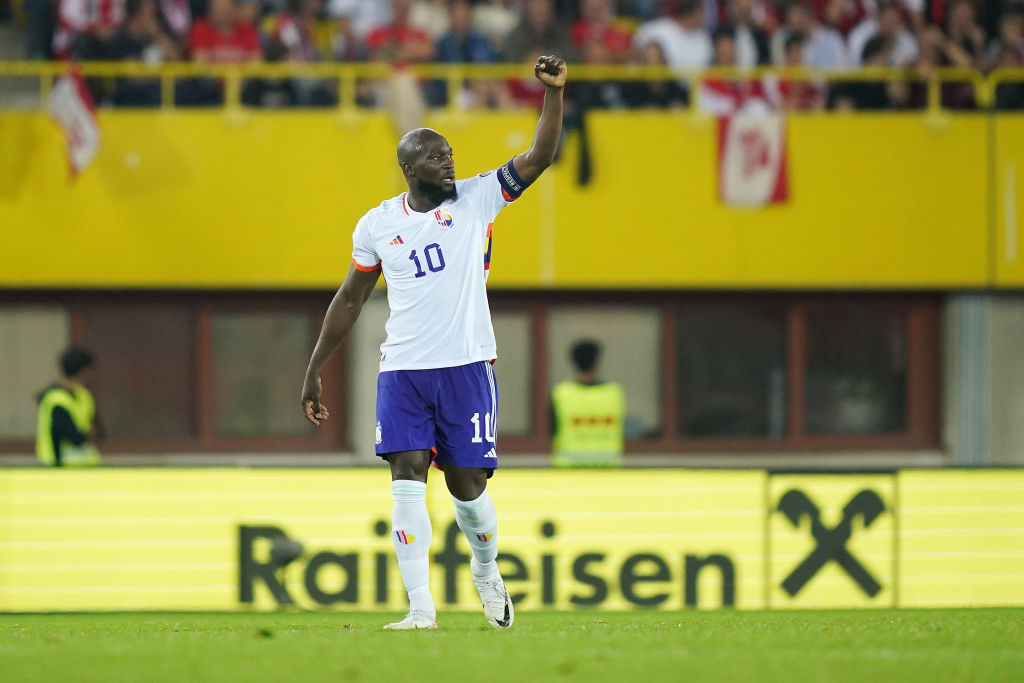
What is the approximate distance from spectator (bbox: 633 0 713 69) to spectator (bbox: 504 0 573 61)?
825 millimetres

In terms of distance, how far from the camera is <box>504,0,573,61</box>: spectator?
15625mm

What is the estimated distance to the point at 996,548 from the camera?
10211mm

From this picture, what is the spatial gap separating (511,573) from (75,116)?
7599 mm

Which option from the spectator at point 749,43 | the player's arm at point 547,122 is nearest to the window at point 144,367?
the spectator at point 749,43

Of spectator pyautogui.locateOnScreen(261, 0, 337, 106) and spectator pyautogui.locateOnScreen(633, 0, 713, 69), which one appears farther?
spectator pyautogui.locateOnScreen(633, 0, 713, 69)

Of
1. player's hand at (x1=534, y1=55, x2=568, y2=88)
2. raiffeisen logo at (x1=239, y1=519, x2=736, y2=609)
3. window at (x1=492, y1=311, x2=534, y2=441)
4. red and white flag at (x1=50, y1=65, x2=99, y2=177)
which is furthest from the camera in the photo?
window at (x1=492, y1=311, x2=534, y2=441)

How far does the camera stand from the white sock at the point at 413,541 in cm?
682

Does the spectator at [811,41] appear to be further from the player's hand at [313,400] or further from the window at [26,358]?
the player's hand at [313,400]

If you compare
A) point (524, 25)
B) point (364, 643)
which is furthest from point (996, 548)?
point (524, 25)

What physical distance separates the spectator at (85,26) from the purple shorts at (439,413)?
962 centimetres

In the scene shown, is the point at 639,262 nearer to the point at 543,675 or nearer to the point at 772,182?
the point at 772,182

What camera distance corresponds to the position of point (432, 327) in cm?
683

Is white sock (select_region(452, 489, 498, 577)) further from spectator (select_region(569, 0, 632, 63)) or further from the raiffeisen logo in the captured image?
spectator (select_region(569, 0, 632, 63))

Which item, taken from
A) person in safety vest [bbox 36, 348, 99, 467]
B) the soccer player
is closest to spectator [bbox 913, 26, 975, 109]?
person in safety vest [bbox 36, 348, 99, 467]
